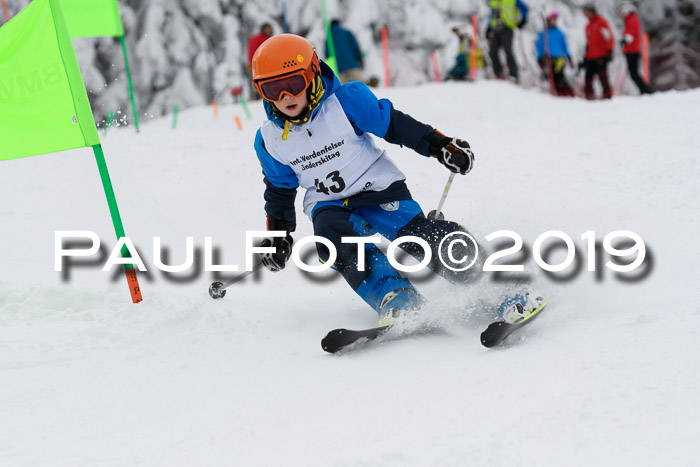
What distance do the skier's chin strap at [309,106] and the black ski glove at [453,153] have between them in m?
0.62

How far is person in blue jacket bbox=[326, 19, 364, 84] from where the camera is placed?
11.8m

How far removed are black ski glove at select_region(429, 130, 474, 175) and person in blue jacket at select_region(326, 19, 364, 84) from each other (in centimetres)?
857

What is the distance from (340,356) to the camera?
10.1 feet

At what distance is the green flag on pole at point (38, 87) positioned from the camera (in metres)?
3.81

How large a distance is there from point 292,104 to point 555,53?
10.1 m

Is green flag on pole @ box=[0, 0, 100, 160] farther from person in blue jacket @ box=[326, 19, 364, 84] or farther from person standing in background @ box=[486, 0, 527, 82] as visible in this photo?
person standing in background @ box=[486, 0, 527, 82]

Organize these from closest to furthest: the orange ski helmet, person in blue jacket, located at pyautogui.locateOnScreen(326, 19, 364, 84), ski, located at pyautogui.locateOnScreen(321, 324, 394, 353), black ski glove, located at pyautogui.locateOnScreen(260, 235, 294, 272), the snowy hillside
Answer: ski, located at pyautogui.locateOnScreen(321, 324, 394, 353)
the orange ski helmet
black ski glove, located at pyautogui.locateOnScreen(260, 235, 294, 272)
person in blue jacket, located at pyautogui.locateOnScreen(326, 19, 364, 84)
the snowy hillside

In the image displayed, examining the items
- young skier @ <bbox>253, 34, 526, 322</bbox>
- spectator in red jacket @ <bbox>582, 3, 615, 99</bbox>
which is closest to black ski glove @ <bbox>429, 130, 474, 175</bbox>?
young skier @ <bbox>253, 34, 526, 322</bbox>

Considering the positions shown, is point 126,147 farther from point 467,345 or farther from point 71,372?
point 467,345

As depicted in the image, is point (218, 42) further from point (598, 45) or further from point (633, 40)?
point (633, 40)

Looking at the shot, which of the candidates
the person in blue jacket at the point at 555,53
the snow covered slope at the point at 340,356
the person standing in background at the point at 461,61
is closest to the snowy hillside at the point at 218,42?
the person standing in background at the point at 461,61

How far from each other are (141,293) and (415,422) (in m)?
2.55

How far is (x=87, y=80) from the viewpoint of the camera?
554 inches

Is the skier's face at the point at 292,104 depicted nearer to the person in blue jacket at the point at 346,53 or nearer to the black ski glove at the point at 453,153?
the black ski glove at the point at 453,153
